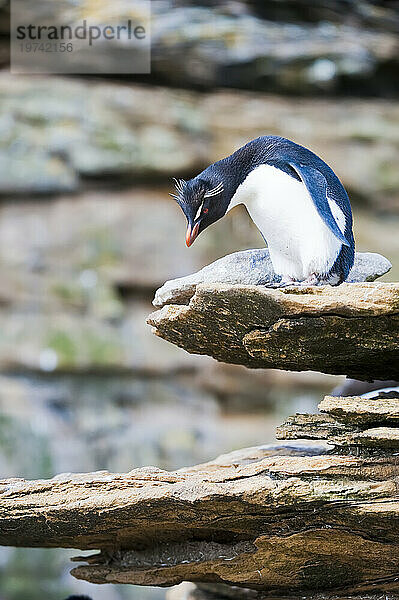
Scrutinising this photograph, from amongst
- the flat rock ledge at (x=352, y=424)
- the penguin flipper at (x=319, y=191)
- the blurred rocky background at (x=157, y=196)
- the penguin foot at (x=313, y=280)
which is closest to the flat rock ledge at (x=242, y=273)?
the penguin foot at (x=313, y=280)

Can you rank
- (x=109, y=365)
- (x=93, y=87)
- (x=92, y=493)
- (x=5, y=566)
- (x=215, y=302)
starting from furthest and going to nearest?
(x=93, y=87) → (x=109, y=365) → (x=5, y=566) → (x=92, y=493) → (x=215, y=302)

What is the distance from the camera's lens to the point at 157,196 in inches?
227

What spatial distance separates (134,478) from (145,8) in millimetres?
4814

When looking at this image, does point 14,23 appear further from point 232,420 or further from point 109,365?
point 232,420

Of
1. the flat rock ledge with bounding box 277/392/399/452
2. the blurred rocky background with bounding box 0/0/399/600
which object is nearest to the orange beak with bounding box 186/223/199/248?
the flat rock ledge with bounding box 277/392/399/452

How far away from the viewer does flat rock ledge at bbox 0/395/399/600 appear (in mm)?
1457

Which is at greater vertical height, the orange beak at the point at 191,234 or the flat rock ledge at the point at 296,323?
the orange beak at the point at 191,234

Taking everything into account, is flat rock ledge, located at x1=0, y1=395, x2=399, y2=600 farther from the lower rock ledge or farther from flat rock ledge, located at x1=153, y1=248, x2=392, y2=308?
flat rock ledge, located at x1=153, y1=248, x2=392, y2=308

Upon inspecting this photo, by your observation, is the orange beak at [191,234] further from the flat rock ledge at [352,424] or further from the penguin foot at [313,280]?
the flat rock ledge at [352,424]

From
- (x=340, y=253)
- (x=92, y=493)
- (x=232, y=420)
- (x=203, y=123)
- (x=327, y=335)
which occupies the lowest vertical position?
(x=232, y=420)

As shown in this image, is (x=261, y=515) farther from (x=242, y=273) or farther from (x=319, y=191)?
(x=319, y=191)

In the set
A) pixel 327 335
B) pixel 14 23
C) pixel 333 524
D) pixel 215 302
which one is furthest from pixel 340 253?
pixel 14 23

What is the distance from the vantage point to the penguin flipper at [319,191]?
157 centimetres

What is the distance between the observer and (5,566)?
514cm
